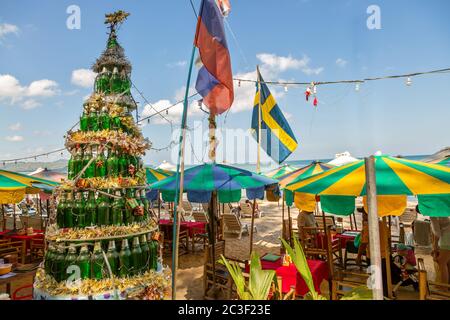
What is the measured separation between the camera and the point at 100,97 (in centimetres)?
427

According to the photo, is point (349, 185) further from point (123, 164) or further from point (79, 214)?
point (79, 214)

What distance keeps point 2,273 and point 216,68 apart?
4.51 metres

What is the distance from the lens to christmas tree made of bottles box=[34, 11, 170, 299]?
3605 mm

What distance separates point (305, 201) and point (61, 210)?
12.1 ft

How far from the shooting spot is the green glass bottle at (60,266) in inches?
142

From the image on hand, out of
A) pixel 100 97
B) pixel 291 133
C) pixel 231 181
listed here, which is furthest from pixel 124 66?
pixel 291 133

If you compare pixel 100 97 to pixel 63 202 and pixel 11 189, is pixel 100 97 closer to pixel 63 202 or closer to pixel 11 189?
pixel 63 202

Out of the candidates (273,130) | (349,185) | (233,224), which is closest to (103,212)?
(349,185)

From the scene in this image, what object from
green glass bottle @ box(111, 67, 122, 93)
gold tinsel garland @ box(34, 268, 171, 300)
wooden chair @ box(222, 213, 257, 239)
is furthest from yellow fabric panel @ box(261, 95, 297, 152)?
gold tinsel garland @ box(34, 268, 171, 300)

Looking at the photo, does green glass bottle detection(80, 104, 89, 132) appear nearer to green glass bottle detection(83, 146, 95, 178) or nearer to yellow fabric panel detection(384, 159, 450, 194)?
green glass bottle detection(83, 146, 95, 178)

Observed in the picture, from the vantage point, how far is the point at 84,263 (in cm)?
359

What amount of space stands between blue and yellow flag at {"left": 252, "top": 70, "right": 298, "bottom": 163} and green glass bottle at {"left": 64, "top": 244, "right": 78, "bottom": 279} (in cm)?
695

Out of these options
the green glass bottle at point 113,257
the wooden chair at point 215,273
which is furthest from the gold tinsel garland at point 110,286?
the wooden chair at point 215,273

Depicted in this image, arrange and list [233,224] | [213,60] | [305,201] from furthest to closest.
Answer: [233,224] → [305,201] → [213,60]
